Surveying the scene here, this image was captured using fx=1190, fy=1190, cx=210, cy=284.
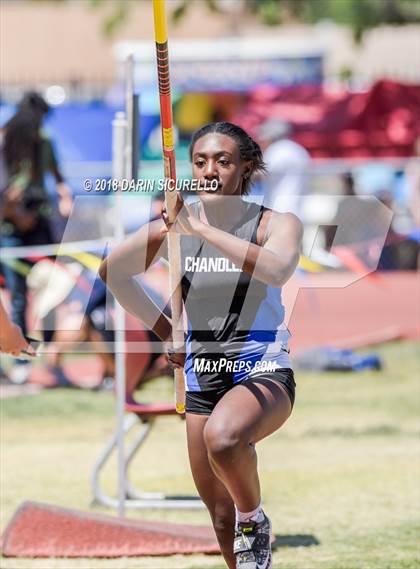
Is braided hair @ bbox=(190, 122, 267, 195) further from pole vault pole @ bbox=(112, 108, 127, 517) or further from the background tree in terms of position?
the background tree

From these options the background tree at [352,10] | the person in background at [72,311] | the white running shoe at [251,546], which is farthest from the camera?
the background tree at [352,10]

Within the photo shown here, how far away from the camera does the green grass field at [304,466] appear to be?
6289 mm

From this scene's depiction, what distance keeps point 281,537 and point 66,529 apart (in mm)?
1195

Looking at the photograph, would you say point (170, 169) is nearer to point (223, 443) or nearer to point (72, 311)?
point (223, 443)

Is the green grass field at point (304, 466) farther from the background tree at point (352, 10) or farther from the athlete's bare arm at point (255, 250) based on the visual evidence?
the background tree at point (352, 10)

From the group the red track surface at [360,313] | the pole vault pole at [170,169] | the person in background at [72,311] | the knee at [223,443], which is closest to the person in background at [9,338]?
the pole vault pole at [170,169]

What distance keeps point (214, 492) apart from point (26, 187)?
20.9ft

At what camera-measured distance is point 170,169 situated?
15.0 feet

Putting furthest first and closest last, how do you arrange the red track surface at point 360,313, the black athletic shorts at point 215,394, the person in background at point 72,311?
the red track surface at point 360,313 → the person in background at point 72,311 → the black athletic shorts at point 215,394

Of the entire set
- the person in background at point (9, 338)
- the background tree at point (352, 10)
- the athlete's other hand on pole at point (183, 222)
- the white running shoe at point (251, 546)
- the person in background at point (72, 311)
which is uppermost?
the athlete's other hand on pole at point (183, 222)

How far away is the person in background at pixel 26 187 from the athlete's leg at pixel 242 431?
6.29 metres

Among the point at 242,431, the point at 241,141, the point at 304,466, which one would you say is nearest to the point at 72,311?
the point at 304,466

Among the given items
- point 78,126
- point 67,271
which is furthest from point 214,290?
point 78,126

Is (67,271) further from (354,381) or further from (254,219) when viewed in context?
(254,219)
